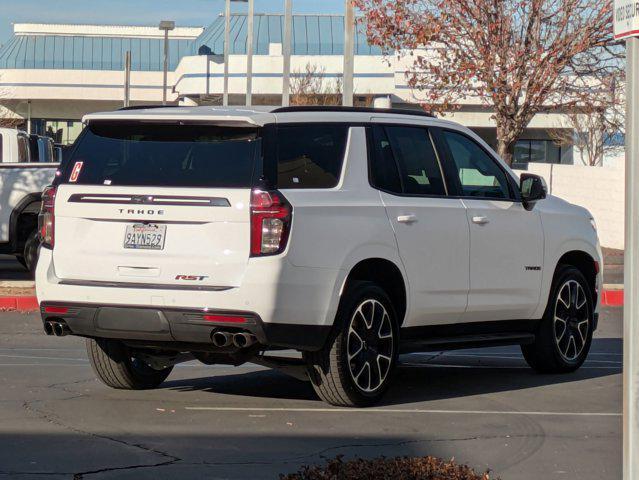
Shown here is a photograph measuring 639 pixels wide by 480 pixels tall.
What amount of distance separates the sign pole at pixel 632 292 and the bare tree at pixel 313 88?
52.8 m

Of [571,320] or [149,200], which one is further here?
[571,320]

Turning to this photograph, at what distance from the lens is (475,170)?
10.3 metres

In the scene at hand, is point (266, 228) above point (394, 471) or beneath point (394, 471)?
above

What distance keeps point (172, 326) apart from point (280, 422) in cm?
91

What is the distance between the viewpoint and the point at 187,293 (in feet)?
27.0

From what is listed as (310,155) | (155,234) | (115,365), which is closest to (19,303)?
(115,365)

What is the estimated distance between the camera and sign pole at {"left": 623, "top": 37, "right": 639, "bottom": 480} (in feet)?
14.4

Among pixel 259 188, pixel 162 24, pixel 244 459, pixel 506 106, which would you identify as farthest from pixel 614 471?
pixel 162 24

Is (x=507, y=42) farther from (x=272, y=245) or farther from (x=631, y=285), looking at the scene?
(x=631, y=285)

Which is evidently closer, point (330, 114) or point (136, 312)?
point (136, 312)

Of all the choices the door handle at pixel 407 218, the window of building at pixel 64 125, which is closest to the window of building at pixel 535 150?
the window of building at pixel 64 125

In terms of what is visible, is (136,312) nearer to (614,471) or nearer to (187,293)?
(187,293)

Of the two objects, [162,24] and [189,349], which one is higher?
[162,24]

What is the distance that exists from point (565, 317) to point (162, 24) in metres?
43.5
